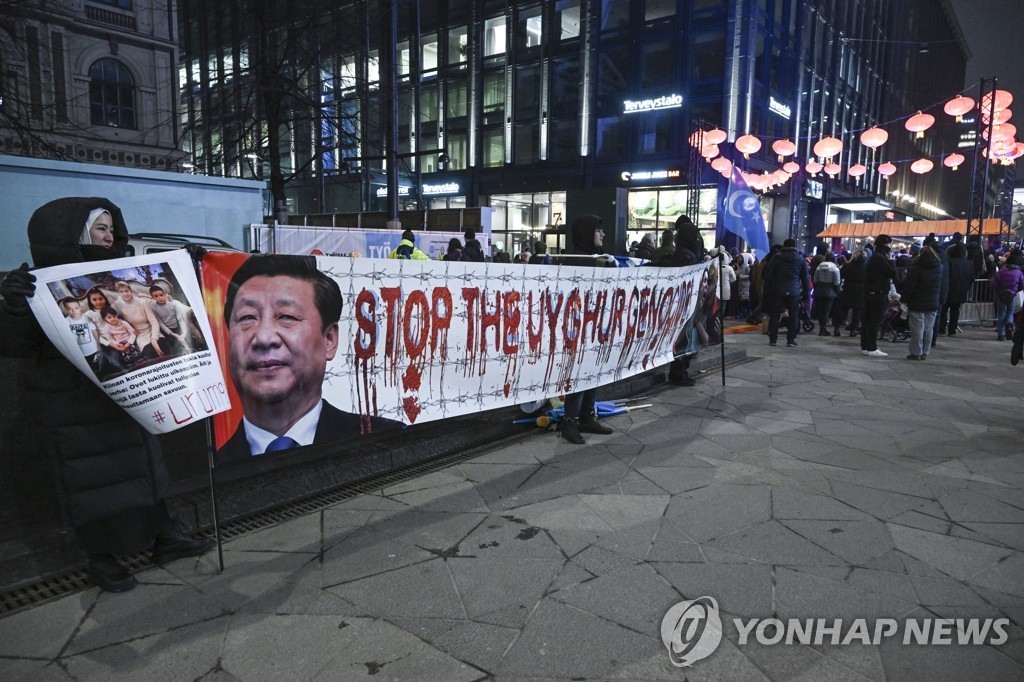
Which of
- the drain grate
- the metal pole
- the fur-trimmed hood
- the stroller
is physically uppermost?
the metal pole

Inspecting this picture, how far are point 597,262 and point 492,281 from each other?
165 cm

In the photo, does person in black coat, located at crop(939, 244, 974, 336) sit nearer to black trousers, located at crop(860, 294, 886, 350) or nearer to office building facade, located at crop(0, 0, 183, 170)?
black trousers, located at crop(860, 294, 886, 350)

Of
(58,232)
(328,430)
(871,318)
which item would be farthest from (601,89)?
(58,232)

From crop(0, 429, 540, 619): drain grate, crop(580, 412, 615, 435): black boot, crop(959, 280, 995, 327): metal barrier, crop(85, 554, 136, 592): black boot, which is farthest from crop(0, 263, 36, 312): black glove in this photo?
crop(959, 280, 995, 327): metal barrier

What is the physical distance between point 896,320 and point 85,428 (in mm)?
14395

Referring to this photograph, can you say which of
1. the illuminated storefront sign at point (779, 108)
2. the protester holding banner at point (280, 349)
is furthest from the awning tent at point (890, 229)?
the protester holding banner at point (280, 349)

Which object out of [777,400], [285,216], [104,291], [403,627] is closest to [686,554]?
[403,627]

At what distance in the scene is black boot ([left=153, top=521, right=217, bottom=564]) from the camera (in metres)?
3.51

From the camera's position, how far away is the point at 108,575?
10.5 ft

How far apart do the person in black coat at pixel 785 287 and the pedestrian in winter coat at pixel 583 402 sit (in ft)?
22.7

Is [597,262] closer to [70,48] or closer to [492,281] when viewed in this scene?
[492,281]

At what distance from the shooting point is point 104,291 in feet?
9.90

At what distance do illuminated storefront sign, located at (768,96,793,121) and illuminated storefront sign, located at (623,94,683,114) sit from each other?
434cm

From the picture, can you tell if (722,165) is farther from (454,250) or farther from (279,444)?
(279,444)
